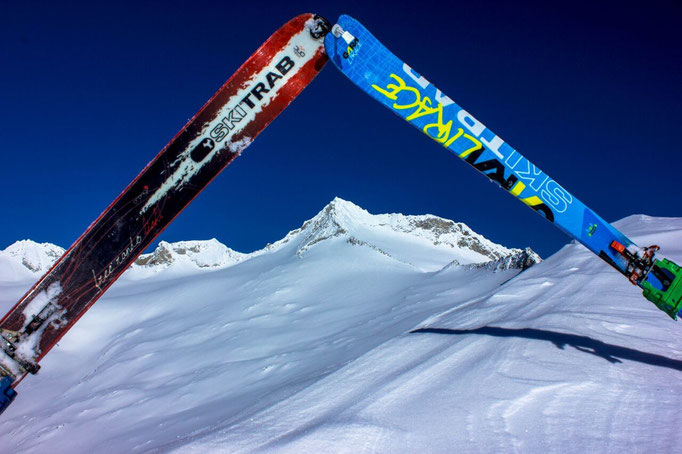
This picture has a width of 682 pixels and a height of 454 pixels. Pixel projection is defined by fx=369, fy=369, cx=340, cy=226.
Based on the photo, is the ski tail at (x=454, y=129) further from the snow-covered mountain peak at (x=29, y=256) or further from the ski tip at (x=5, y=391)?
the snow-covered mountain peak at (x=29, y=256)

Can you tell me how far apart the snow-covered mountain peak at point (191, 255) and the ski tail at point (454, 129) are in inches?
2515

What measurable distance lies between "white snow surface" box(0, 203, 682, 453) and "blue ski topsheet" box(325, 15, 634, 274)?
3.59 feet

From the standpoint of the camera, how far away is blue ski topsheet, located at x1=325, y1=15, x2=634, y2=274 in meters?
3.71

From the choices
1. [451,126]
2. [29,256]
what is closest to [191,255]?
[29,256]

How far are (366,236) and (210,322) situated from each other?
130ft

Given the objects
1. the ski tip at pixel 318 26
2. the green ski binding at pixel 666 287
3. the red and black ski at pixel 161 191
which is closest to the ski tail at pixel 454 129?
the ski tip at pixel 318 26

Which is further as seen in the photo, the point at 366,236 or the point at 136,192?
the point at 366,236

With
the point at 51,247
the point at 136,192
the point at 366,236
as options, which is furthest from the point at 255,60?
the point at 51,247

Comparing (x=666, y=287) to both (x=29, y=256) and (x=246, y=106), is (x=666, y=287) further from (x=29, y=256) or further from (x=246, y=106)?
(x=29, y=256)

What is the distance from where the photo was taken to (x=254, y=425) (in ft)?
10.2

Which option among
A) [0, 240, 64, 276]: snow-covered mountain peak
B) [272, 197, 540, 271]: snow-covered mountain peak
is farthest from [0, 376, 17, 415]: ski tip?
[0, 240, 64, 276]: snow-covered mountain peak

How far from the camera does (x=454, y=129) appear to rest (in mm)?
3744

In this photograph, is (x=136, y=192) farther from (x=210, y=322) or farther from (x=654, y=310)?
(x=210, y=322)

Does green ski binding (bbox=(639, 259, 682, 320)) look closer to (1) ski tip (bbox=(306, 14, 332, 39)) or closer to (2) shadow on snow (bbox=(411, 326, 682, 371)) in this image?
(2) shadow on snow (bbox=(411, 326, 682, 371))
